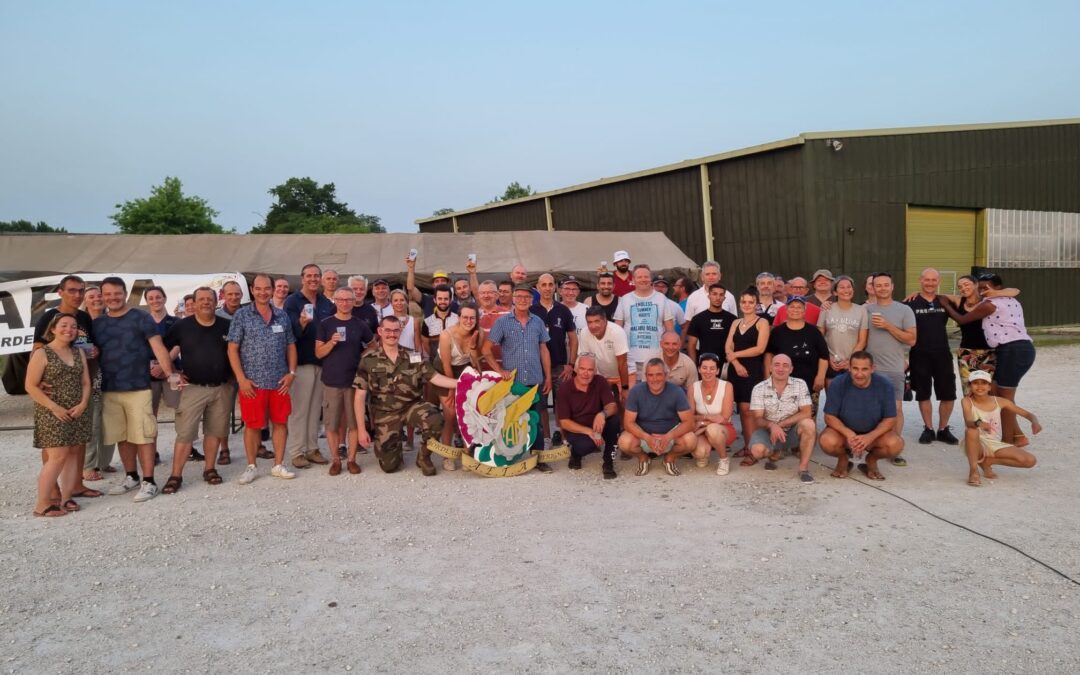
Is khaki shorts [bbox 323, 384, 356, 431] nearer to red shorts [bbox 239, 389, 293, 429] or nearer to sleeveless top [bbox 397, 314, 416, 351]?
red shorts [bbox 239, 389, 293, 429]

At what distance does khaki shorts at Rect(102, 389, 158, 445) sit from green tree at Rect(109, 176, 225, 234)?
28911 millimetres

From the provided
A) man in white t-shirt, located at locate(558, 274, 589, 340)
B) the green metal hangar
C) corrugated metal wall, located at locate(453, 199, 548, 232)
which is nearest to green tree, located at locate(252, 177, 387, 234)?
corrugated metal wall, located at locate(453, 199, 548, 232)

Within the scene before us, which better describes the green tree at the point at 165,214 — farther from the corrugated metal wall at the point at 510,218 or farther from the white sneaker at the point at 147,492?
the white sneaker at the point at 147,492

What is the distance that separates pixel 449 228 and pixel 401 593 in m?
23.9

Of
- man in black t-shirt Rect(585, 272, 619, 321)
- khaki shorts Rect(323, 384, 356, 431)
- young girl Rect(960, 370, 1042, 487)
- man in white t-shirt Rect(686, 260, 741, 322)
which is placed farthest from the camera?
man in black t-shirt Rect(585, 272, 619, 321)

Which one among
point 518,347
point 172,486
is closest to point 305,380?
point 172,486

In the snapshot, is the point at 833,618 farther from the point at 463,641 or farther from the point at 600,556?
the point at 463,641

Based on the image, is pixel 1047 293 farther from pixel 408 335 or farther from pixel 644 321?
pixel 408 335

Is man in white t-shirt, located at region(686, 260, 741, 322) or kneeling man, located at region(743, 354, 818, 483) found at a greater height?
man in white t-shirt, located at region(686, 260, 741, 322)

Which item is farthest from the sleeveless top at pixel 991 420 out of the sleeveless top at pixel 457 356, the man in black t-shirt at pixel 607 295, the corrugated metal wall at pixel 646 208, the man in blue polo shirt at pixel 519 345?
the corrugated metal wall at pixel 646 208

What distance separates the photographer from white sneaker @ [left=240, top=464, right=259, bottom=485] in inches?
220

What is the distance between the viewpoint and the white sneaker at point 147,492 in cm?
517

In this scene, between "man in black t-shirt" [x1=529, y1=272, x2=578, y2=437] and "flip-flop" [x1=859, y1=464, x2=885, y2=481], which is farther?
"man in black t-shirt" [x1=529, y1=272, x2=578, y2=437]

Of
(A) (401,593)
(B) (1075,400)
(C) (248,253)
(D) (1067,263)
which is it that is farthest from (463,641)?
(D) (1067,263)
